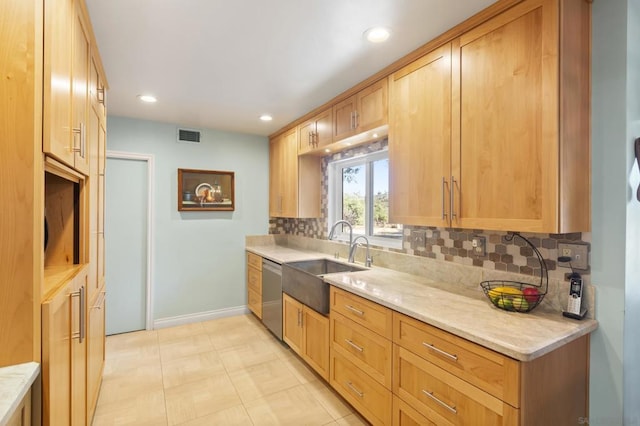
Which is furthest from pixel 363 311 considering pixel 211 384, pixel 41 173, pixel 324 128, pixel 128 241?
pixel 128 241

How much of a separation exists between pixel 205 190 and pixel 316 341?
2.28 m

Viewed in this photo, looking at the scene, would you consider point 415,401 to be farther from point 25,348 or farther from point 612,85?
point 612,85

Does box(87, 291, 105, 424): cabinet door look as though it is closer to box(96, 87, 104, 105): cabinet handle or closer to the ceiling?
box(96, 87, 104, 105): cabinet handle

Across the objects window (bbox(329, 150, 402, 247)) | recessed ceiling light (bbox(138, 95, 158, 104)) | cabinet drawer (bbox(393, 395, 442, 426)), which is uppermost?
recessed ceiling light (bbox(138, 95, 158, 104))

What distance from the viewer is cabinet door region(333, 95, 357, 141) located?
2.53 meters

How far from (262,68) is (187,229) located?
7.28 feet

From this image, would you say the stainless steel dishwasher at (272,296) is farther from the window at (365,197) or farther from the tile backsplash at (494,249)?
the tile backsplash at (494,249)

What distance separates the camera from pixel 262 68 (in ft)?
7.23

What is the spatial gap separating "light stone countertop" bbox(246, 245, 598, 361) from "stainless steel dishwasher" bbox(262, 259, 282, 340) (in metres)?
0.97

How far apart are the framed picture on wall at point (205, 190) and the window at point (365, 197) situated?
1.31 metres

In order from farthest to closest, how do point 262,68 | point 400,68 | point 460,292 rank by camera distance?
point 262,68 < point 400,68 < point 460,292

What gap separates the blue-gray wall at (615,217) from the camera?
133 cm

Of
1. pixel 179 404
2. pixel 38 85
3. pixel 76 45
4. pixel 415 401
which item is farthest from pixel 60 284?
pixel 415 401

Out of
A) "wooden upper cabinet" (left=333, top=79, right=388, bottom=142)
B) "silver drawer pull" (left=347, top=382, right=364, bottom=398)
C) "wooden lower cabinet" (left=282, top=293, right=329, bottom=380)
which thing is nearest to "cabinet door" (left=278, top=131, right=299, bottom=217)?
"wooden upper cabinet" (left=333, top=79, right=388, bottom=142)
